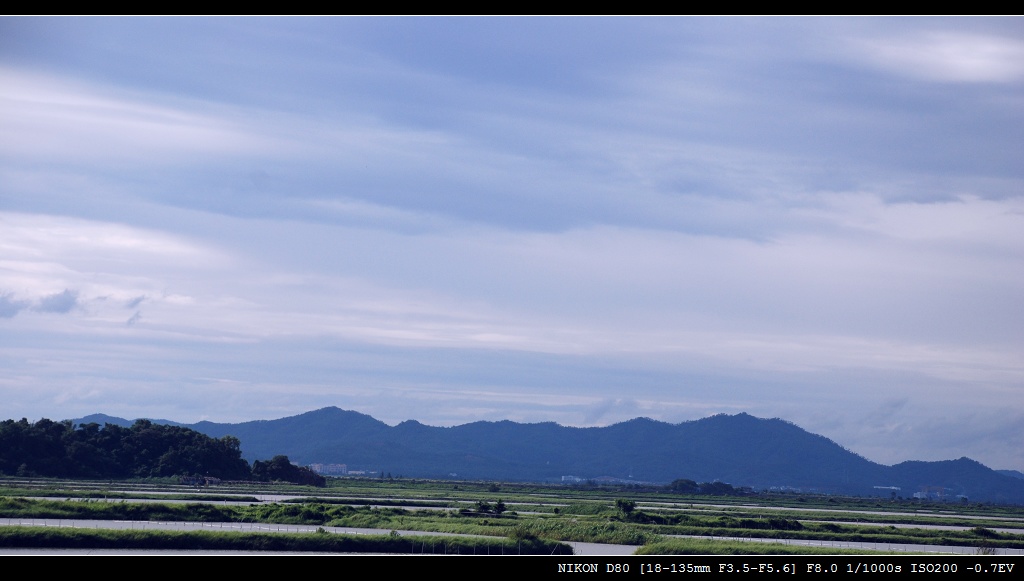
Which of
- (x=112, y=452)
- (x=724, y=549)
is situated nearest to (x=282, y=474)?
(x=112, y=452)

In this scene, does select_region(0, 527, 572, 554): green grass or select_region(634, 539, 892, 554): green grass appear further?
select_region(634, 539, 892, 554): green grass

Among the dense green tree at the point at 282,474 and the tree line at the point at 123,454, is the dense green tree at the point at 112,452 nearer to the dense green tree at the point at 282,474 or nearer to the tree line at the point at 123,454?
the tree line at the point at 123,454

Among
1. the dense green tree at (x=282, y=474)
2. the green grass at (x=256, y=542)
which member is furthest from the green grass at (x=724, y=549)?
the dense green tree at (x=282, y=474)

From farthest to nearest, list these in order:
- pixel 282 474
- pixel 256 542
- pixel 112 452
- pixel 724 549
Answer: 1. pixel 282 474
2. pixel 112 452
3. pixel 724 549
4. pixel 256 542

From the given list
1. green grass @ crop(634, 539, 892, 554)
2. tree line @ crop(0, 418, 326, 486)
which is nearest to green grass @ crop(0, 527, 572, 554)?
green grass @ crop(634, 539, 892, 554)

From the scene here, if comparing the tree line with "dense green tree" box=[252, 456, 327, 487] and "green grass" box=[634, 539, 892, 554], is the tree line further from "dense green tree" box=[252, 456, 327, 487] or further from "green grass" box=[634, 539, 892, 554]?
"green grass" box=[634, 539, 892, 554]

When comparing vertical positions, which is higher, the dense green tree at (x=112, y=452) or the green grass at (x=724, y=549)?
the dense green tree at (x=112, y=452)

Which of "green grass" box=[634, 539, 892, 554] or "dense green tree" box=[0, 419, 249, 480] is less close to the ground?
"dense green tree" box=[0, 419, 249, 480]

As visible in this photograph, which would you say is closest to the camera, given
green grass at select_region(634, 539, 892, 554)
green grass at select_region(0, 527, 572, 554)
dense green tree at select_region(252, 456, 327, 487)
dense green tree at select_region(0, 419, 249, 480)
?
green grass at select_region(0, 527, 572, 554)

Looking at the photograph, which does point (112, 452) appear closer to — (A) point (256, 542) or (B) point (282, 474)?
(B) point (282, 474)
